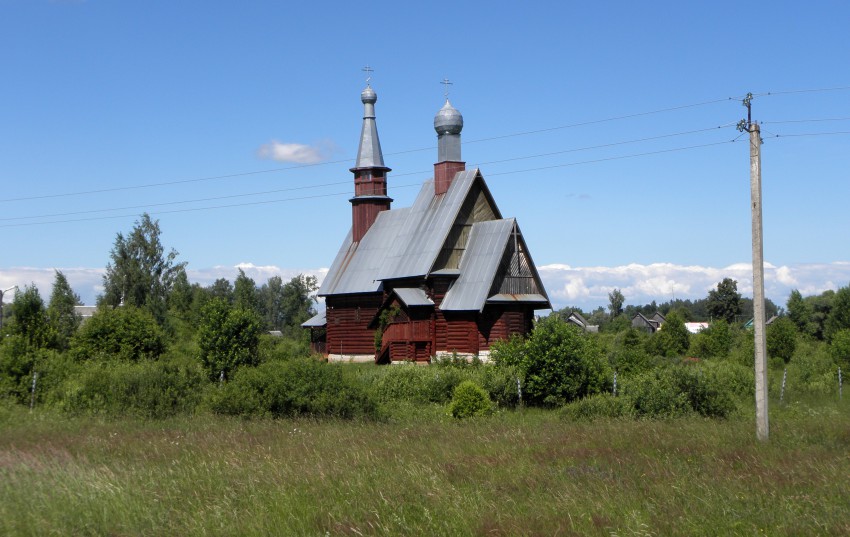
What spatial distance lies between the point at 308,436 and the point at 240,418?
412cm

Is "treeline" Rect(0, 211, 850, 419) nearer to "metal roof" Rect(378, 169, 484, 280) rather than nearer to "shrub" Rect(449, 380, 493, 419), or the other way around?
"shrub" Rect(449, 380, 493, 419)

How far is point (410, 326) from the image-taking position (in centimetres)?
3991

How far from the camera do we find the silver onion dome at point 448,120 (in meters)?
42.0

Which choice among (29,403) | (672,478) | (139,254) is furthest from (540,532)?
(139,254)

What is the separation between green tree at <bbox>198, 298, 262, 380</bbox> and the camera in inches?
1271

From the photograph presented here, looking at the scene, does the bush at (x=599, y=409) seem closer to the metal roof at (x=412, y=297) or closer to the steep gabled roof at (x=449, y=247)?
the steep gabled roof at (x=449, y=247)

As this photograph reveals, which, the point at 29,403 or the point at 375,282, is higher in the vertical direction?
the point at 375,282

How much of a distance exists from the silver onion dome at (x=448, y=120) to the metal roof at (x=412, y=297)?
7.78 meters

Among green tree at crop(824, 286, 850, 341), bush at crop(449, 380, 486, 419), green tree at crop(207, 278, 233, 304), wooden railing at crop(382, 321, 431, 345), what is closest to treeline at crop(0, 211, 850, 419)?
bush at crop(449, 380, 486, 419)

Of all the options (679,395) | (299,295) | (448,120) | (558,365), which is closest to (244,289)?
(299,295)

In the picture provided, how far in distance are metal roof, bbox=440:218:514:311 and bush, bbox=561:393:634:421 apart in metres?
15.8

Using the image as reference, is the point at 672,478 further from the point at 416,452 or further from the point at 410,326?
the point at 410,326

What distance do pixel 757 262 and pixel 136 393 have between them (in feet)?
46.5

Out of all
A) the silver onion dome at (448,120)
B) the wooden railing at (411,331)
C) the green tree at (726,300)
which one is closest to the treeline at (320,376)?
the wooden railing at (411,331)
